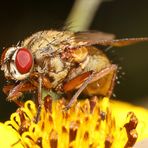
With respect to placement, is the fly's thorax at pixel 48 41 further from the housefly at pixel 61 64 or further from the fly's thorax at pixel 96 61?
the fly's thorax at pixel 96 61

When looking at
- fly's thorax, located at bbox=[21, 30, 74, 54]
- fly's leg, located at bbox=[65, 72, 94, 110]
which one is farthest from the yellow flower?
fly's thorax, located at bbox=[21, 30, 74, 54]

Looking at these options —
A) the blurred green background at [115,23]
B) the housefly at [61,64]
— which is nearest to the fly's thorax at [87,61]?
the housefly at [61,64]

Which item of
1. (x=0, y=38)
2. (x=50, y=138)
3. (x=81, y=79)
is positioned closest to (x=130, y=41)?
(x=81, y=79)

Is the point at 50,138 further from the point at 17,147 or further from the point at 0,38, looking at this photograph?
the point at 0,38

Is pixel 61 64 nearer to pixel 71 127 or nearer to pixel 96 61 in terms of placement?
pixel 96 61

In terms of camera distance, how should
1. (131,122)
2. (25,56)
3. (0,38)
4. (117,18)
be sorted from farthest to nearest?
1. (117,18)
2. (0,38)
3. (131,122)
4. (25,56)
